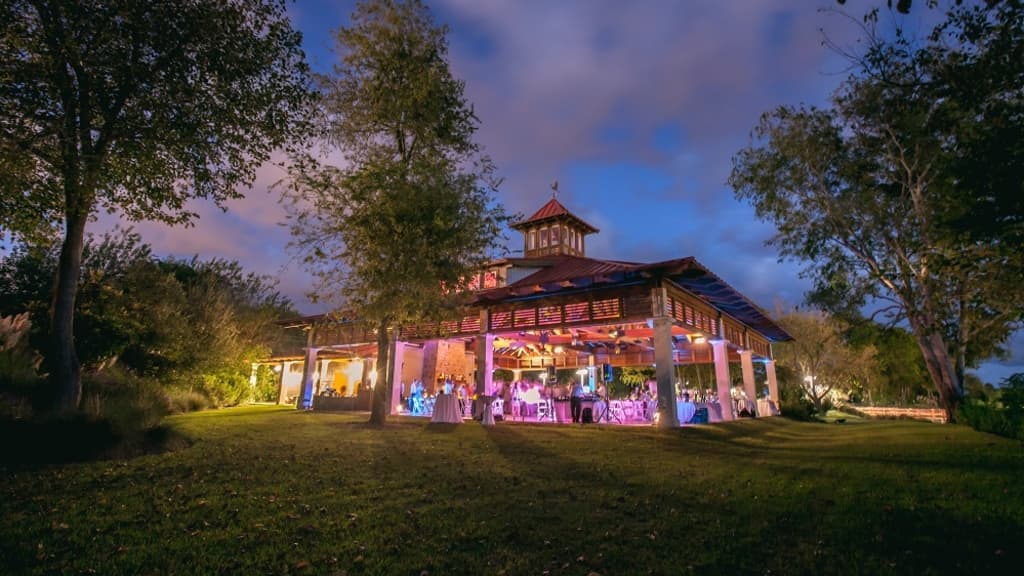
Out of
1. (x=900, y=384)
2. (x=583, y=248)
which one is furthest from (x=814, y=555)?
(x=900, y=384)

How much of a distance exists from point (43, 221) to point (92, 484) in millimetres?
6706

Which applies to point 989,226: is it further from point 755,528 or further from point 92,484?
point 92,484

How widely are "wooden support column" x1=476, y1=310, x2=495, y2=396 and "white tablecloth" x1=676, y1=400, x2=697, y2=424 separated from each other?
6371mm

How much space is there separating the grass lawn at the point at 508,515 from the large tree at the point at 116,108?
14.0ft

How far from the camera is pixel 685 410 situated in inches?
627

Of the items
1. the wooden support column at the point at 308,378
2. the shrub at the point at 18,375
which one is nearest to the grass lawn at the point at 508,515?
the shrub at the point at 18,375

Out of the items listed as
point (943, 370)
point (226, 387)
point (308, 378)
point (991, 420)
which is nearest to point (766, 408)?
point (943, 370)

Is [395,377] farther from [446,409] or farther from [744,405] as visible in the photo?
[744,405]

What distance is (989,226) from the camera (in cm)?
646

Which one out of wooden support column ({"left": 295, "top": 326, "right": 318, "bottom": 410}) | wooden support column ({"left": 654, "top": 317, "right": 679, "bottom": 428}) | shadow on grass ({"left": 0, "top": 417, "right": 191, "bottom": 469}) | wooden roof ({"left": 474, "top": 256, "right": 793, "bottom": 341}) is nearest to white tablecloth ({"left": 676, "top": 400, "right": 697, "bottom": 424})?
wooden support column ({"left": 654, "top": 317, "right": 679, "bottom": 428})

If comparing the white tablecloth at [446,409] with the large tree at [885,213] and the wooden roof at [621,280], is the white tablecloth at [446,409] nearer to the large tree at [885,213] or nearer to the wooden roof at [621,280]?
the wooden roof at [621,280]

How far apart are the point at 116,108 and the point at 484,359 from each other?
38.1 ft

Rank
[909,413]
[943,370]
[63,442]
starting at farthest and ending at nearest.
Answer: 1. [909,413]
2. [943,370]
3. [63,442]

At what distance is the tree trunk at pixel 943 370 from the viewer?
15.4m
